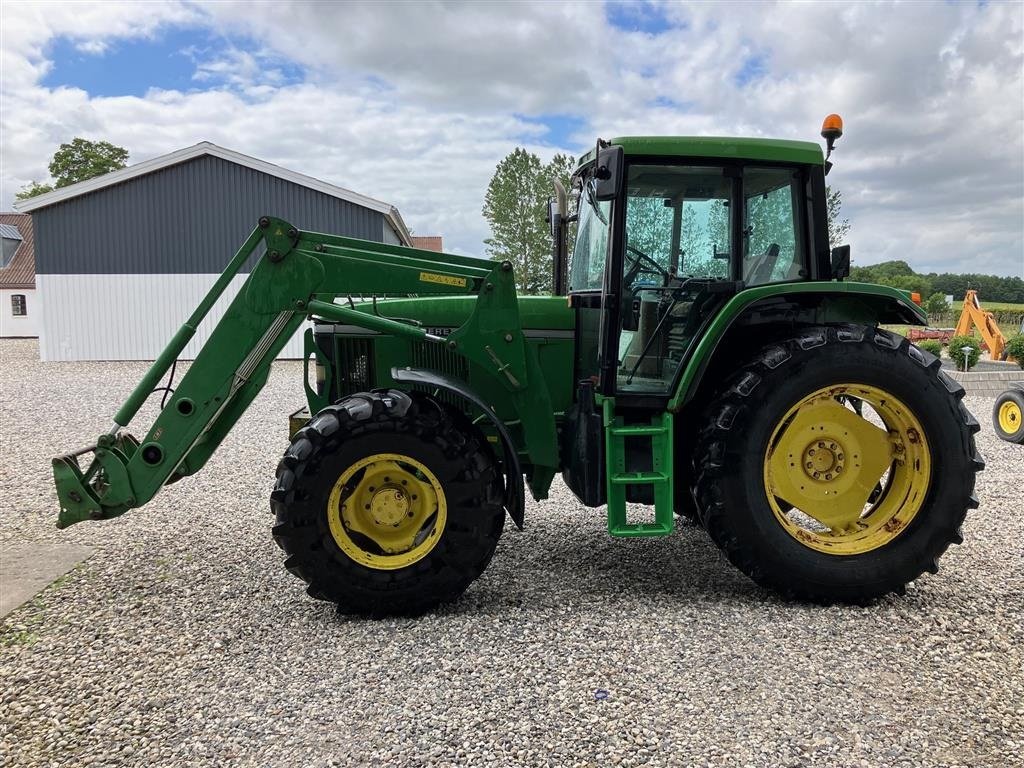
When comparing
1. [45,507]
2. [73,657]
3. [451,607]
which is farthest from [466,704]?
[45,507]

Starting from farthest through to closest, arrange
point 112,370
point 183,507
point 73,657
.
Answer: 1. point 112,370
2. point 183,507
3. point 73,657

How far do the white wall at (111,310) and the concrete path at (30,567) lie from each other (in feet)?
50.3

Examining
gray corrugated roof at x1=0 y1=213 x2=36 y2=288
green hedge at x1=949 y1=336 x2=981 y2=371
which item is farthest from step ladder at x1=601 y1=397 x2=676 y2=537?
gray corrugated roof at x1=0 y1=213 x2=36 y2=288

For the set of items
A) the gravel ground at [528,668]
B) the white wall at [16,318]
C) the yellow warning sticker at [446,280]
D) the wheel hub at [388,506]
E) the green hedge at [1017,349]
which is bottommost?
the gravel ground at [528,668]

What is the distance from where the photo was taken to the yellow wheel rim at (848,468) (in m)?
3.87

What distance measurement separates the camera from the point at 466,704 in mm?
2867

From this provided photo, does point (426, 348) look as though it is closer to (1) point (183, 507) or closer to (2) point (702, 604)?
(2) point (702, 604)

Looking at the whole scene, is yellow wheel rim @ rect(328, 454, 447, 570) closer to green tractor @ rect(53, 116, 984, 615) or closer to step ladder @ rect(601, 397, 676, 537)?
green tractor @ rect(53, 116, 984, 615)

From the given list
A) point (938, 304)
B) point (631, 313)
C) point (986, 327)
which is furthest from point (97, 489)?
point (938, 304)

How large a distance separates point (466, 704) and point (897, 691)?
173 cm

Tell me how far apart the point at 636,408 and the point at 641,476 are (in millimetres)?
379

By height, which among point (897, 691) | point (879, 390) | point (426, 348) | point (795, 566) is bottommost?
point (897, 691)

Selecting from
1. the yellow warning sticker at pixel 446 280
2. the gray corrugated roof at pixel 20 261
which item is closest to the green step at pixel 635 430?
the yellow warning sticker at pixel 446 280

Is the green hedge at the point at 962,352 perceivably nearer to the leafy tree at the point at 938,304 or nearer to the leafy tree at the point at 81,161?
the leafy tree at the point at 938,304
